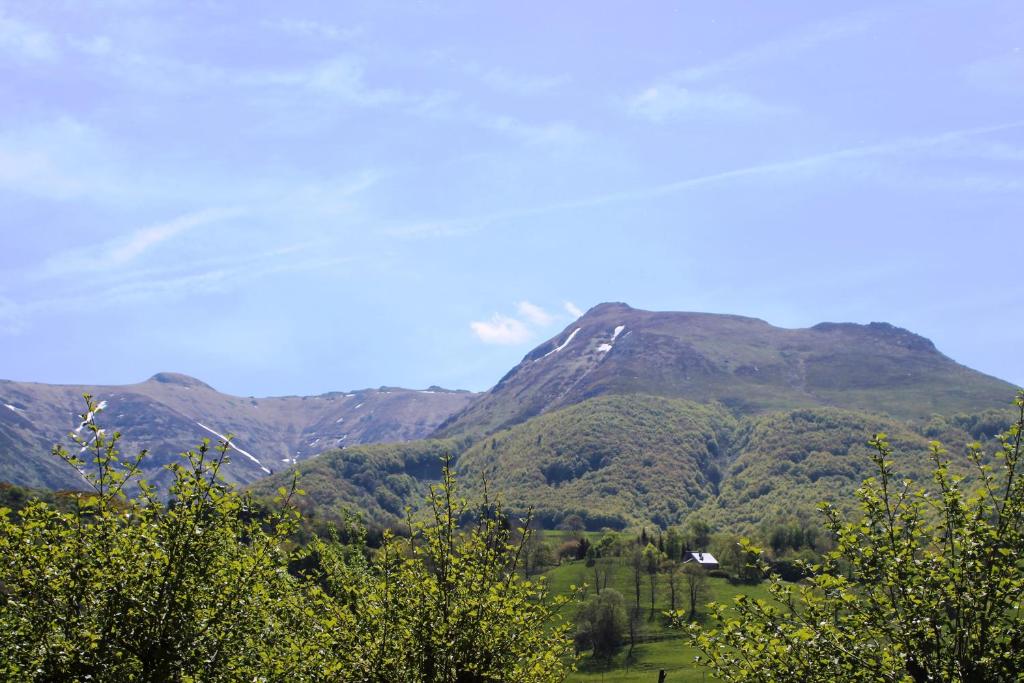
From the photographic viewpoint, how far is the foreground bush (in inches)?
817

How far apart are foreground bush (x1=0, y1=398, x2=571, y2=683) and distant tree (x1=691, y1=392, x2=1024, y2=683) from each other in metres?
8.20

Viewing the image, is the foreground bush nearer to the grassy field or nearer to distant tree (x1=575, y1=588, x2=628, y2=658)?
the grassy field

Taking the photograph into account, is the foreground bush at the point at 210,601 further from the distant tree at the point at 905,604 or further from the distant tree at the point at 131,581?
the distant tree at the point at 905,604

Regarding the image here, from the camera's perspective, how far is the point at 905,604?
18.1 metres

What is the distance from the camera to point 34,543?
73.4 feet

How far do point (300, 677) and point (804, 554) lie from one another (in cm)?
20011

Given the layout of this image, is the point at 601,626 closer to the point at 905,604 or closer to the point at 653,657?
the point at 653,657

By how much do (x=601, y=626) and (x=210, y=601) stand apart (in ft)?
495

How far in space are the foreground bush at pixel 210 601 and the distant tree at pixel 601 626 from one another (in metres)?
144

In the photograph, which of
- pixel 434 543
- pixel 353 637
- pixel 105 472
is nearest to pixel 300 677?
pixel 353 637

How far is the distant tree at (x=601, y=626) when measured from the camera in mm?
160750

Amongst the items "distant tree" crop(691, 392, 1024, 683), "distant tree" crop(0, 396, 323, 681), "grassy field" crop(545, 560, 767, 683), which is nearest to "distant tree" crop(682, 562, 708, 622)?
"grassy field" crop(545, 560, 767, 683)

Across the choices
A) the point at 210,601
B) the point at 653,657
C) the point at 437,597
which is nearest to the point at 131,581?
the point at 210,601

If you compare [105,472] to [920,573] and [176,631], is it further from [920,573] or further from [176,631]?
[920,573]
